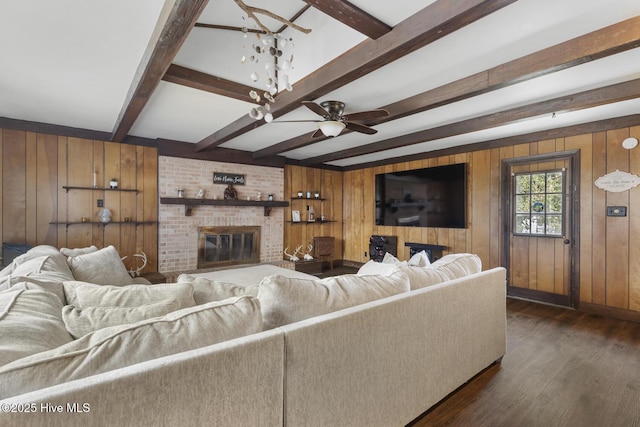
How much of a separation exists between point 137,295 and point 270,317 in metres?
0.59

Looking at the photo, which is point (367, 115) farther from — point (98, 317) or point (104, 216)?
point (104, 216)

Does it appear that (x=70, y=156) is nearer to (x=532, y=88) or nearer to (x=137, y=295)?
(x=137, y=295)

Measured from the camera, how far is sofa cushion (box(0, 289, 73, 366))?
2.80 ft

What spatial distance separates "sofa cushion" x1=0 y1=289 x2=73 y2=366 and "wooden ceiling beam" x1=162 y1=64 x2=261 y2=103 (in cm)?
186

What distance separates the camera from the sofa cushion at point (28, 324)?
0.85 m

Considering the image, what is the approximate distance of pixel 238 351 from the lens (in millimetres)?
975

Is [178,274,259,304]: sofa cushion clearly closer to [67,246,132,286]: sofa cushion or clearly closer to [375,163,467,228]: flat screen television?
[67,246,132,286]: sofa cushion

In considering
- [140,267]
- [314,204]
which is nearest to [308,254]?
[314,204]

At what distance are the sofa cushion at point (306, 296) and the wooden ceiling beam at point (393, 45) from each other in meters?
1.46

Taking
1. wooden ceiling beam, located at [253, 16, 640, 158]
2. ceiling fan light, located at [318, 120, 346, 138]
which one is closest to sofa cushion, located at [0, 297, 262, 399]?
ceiling fan light, located at [318, 120, 346, 138]

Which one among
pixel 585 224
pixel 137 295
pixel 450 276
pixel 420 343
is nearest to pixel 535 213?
pixel 585 224

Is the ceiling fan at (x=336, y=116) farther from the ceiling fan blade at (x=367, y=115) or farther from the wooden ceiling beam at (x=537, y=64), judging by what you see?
the wooden ceiling beam at (x=537, y=64)

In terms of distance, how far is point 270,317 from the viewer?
4.19ft

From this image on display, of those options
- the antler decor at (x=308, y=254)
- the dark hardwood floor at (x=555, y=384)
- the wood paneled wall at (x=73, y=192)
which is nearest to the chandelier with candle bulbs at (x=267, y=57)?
the dark hardwood floor at (x=555, y=384)
